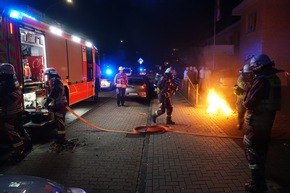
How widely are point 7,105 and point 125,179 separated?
9.22ft

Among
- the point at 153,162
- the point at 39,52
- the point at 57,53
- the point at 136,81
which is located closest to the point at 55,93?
the point at 153,162

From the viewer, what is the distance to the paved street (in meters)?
4.26

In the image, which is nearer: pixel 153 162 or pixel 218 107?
pixel 153 162

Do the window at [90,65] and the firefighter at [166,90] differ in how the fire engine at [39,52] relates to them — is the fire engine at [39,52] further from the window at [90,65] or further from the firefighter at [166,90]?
the firefighter at [166,90]

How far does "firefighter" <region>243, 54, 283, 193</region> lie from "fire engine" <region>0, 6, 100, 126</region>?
5614 mm

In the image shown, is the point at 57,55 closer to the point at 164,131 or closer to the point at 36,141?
the point at 36,141

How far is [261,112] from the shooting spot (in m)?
3.83

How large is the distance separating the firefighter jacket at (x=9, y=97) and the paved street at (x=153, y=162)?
111cm

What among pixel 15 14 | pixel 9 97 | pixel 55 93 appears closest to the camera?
pixel 9 97

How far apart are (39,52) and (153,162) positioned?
6039 millimetres

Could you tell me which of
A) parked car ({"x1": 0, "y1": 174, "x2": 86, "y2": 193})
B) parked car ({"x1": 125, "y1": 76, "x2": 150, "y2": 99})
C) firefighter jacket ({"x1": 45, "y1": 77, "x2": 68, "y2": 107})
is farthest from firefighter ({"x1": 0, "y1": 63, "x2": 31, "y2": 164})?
A: parked car ({"x1": 125, "y1": 76, "x2": 150, "y2": 99})

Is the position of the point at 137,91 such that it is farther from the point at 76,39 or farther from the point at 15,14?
the point at 15,14

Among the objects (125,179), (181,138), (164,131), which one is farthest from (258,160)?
(164,131)

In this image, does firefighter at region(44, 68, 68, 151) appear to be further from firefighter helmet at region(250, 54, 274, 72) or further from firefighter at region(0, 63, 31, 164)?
firefighter helmet at region(250, 54, 274, 72)
